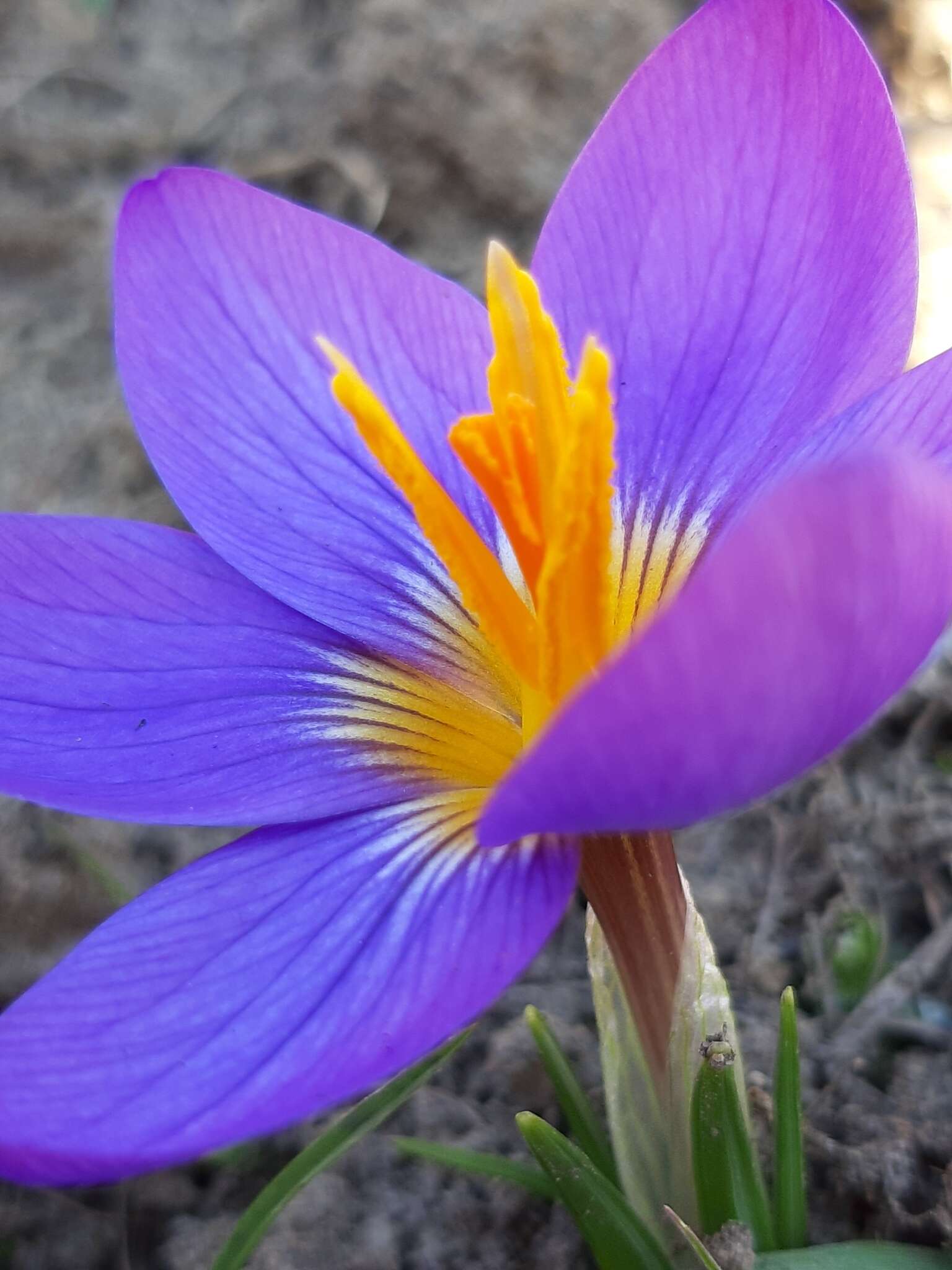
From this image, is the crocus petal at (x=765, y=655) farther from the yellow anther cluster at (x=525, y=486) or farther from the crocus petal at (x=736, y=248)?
the crocus petal at (x=736, y=248)

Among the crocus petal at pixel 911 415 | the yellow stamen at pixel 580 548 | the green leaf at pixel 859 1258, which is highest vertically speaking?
the crocus petal at pixel 911 415

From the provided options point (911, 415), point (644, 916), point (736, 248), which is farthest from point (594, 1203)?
point (736, 248)

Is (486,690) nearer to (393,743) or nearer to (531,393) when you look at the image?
(393,743)

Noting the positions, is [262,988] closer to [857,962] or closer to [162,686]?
[162,686]

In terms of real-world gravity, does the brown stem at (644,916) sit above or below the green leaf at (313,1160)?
above

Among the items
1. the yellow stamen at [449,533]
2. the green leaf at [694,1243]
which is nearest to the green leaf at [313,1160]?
the green leaf at [694,1243]

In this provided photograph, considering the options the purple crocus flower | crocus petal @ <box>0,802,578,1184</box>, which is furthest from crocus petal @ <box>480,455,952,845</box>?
crocus petal @ <box>0,802,578,1184</box>
